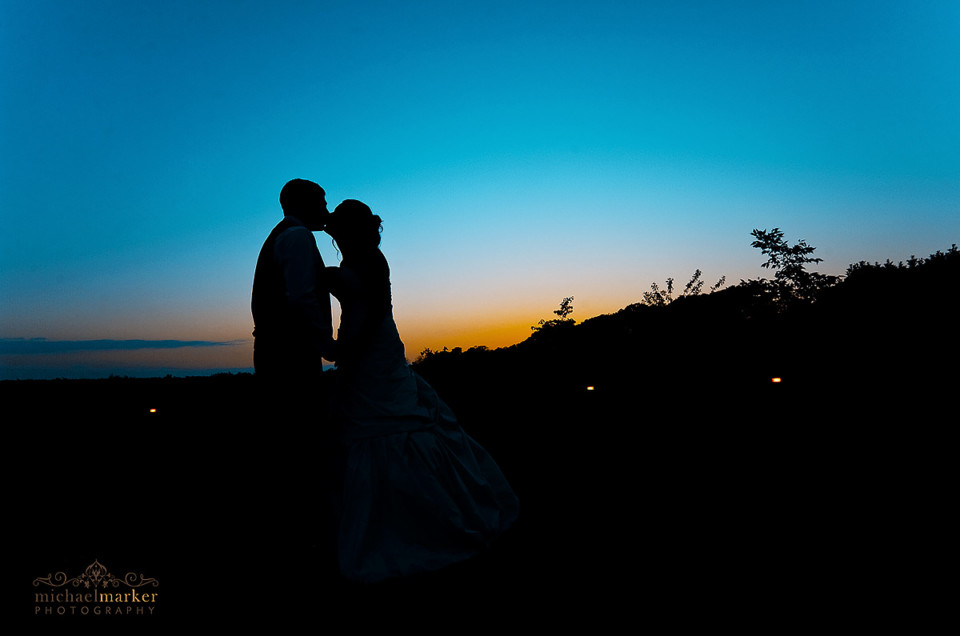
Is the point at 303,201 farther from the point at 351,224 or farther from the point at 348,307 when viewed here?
the point at 348,307

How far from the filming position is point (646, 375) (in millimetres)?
12719

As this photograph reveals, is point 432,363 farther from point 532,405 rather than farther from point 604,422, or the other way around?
point 604,422

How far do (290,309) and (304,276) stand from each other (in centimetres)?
21

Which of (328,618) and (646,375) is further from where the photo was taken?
(646,375)

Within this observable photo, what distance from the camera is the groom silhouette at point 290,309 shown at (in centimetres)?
271

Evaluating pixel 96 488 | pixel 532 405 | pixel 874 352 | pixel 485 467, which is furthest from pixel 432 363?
pixel 874 352

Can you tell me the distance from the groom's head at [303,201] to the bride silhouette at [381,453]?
0.13m

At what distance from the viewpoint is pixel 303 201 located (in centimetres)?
301

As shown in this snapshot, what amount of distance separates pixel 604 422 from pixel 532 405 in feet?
5.75

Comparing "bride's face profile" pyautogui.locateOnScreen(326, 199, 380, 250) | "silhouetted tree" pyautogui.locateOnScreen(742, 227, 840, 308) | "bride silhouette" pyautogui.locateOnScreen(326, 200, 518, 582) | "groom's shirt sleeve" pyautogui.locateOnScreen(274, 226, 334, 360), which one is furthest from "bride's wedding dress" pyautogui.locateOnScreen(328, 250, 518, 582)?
"silhouetted tree" pyautogui.locateOnScreen(742, 227, 840, 308)

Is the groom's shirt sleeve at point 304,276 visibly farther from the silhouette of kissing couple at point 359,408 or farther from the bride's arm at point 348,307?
the bride's arm at point 348,307

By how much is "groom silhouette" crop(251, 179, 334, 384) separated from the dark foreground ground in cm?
33

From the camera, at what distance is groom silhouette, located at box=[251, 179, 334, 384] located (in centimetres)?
271

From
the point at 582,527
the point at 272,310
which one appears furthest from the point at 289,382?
the point at 582,527
